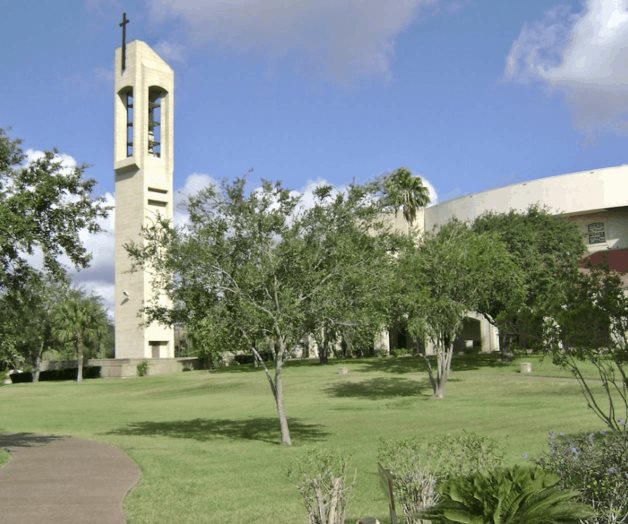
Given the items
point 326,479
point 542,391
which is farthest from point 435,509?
point 542,391

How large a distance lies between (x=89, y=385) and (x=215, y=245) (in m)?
43.8

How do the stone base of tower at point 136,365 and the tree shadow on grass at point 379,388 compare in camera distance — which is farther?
the stone base of tower at point 136,365

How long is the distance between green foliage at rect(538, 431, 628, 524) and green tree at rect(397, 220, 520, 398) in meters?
24.2

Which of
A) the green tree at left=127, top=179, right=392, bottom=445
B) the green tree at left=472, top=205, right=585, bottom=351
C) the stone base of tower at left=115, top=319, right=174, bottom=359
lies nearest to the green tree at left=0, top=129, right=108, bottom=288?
the green tree at left=127, top=179, right=392, bottom=445

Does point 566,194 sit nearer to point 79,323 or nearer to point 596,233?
point 596,233

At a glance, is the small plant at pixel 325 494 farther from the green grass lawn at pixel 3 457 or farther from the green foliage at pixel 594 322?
the green grass lawn at pixel 3 457

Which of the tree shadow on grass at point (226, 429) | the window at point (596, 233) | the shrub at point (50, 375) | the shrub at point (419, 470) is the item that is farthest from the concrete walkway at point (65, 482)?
the window at point (596, 233)

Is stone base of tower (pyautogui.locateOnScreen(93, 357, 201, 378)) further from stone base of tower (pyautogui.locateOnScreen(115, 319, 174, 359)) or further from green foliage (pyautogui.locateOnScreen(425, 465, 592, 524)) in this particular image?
green foliage (pyautogui.locateOnScreen(425, 465, 592, 524))

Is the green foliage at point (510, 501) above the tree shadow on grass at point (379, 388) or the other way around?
above

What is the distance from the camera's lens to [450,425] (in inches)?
918

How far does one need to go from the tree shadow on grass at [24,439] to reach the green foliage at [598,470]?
54.7 ft

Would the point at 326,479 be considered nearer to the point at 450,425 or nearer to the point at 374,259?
the point at 374,259

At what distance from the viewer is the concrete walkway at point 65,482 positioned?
10883 millimetres

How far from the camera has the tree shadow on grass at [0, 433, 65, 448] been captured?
2075 cm
